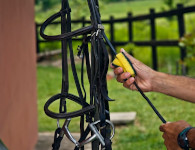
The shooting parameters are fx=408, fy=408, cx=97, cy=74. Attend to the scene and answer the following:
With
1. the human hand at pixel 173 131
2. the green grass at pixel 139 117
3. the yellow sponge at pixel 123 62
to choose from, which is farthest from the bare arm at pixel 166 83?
the green grass at pixel 139 117

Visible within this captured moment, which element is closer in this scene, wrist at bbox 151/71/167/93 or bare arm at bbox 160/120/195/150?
bare arm at bbox 160/120/195/150

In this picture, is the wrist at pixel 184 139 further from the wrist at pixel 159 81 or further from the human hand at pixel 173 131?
the wrist at pixel 159 81

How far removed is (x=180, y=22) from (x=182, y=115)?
138 inches

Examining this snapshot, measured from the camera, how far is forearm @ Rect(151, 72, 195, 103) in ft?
5.87

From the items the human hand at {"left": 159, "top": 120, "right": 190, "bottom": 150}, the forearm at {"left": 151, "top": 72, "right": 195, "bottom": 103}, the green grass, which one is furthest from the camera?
the green grass

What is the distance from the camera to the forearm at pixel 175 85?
1.79 meters

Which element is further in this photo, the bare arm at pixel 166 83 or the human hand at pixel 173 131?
the bare arm at pixel 166 83

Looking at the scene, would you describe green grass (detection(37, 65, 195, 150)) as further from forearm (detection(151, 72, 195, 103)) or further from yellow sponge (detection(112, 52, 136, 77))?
yellow sponge (detection(112, 52, 136, 77))

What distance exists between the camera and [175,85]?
71.1 inches

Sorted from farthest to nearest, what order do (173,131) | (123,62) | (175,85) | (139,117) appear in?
(139,117), (175,85), (173,131), (123,62)

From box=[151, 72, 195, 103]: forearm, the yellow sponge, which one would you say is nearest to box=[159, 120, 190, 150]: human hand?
box=[151, 72, 195, 103]: forearm

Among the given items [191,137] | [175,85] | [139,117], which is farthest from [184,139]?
[139,117]

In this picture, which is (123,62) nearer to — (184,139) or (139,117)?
(184,139)

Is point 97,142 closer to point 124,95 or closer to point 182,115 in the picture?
point 182,115
